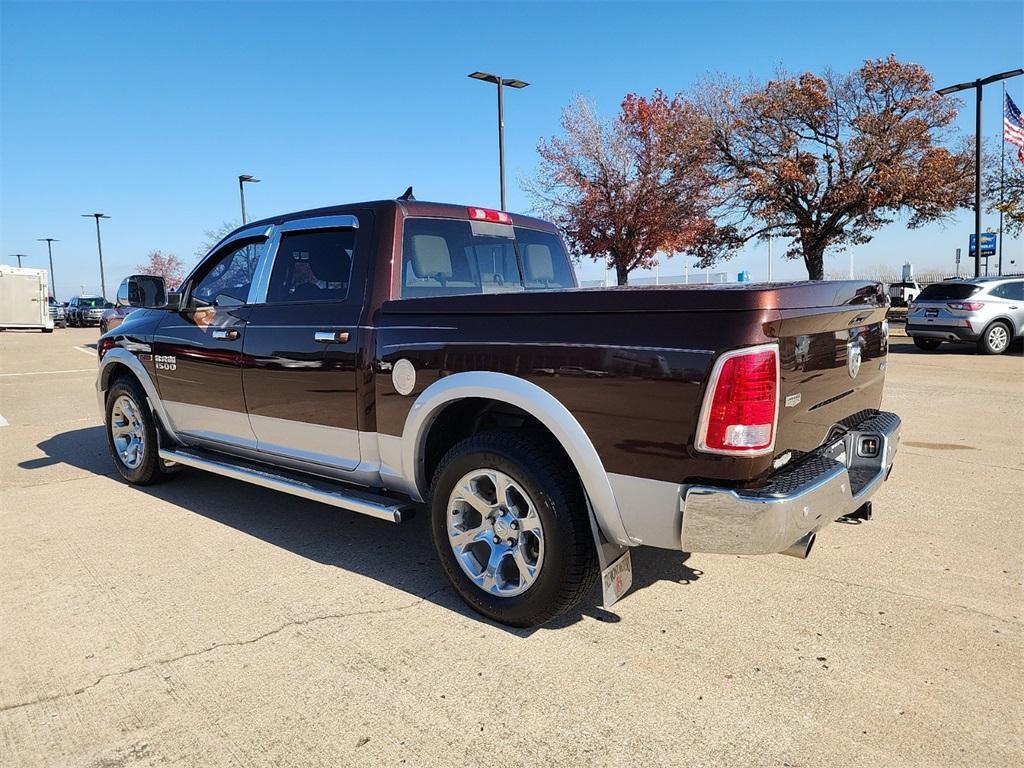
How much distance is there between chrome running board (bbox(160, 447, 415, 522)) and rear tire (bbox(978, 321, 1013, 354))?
14004 mm

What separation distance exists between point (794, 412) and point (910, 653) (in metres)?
1.09

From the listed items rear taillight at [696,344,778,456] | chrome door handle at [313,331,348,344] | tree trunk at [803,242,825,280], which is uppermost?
tree trunk at [803,242,825,280]

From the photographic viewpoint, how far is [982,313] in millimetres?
13852

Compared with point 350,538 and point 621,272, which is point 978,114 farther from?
point 350,538

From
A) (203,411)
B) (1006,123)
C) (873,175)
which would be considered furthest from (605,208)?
(203,411)

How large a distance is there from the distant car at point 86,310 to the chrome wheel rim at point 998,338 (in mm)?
42729

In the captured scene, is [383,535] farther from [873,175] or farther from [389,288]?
[873,175]

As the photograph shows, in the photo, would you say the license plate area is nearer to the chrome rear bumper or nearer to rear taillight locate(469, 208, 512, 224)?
the chrome rear bumper

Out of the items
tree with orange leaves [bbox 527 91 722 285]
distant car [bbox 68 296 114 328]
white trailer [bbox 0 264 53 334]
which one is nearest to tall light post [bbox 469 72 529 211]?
tree with orange leaves [bbox 527 91 722 285]

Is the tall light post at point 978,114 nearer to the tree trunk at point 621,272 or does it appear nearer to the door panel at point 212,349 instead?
the tree trunk at point 621,272

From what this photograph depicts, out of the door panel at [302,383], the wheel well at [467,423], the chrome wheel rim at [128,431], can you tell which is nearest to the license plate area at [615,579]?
the wheel well at [467,423]

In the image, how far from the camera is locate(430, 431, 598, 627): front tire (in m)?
2.95

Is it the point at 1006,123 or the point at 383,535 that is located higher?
the point at 1006,123

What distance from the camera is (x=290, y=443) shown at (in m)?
4.20
